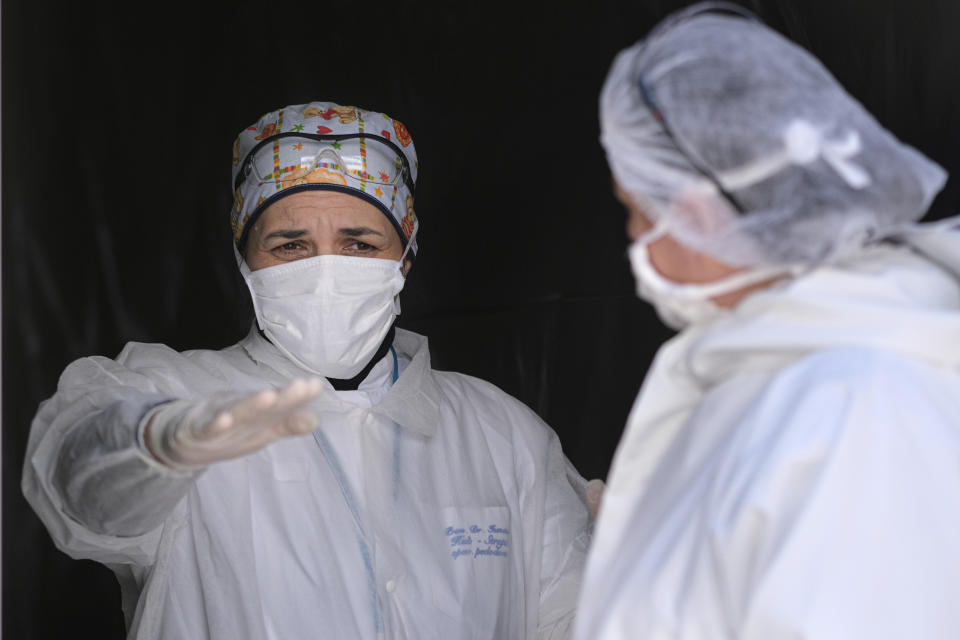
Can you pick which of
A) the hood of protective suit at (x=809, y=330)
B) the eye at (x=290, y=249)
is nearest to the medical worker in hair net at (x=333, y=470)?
the eye at (x=290, y=249)

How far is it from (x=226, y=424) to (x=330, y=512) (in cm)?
76

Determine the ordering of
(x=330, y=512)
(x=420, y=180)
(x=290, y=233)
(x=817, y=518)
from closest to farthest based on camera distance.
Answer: (x=817, y=518)
(x=330, y=512)
(x=290, y=233)
(x=420, y=180)

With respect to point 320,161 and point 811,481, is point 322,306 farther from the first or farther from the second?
point 811,481

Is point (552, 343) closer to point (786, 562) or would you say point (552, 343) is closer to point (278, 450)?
point (278, 450)

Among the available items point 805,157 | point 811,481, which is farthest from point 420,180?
→ point 811,481

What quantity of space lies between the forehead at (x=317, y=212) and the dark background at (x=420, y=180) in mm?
473

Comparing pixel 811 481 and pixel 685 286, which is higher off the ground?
pixel 685 286

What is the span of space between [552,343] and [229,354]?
1051 millimetres

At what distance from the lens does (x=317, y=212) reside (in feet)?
7.69

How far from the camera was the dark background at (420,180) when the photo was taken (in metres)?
2.50

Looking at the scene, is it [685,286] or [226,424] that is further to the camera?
[226,424]

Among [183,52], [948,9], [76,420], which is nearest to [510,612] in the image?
[76,420]

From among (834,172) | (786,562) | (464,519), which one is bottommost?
(464,519)

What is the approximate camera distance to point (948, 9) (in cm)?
214
